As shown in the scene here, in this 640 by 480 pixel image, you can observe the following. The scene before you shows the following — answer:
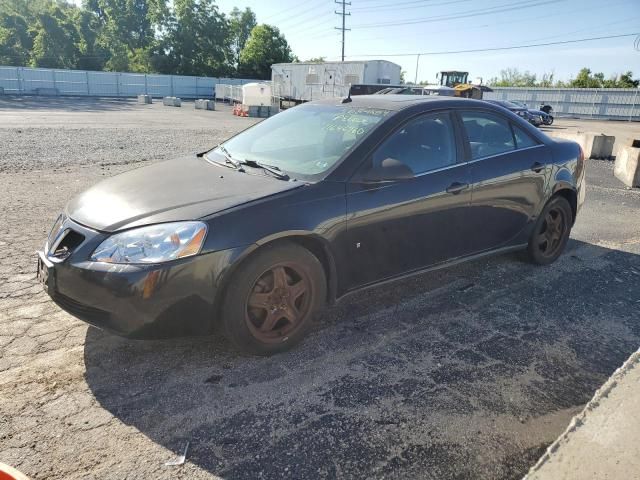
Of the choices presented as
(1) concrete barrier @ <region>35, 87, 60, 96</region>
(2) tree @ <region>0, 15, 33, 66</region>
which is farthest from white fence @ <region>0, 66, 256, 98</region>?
(2) tree @ <region>0, 15, 33, 66</region>

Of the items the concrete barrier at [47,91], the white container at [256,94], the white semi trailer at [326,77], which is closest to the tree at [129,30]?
the concrete barrier at [47,91]

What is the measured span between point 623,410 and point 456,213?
5.92ft

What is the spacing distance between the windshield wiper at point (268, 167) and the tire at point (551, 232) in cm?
271

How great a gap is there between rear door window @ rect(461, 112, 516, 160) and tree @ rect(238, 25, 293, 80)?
59.1 m

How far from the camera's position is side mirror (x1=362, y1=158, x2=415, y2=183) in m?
3.20

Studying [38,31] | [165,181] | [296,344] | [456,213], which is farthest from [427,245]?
[38,31]

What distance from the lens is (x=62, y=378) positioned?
2.75 meters

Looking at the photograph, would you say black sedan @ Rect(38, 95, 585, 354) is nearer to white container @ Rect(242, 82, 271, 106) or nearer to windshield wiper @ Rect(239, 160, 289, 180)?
windshield wiper @ Rect(239, 160, 289, 180)

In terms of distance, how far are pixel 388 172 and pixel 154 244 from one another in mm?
1556

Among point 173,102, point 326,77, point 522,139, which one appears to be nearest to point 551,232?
point 522,139

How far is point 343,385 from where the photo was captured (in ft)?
9.18

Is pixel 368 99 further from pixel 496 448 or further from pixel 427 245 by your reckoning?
pixel 496 448

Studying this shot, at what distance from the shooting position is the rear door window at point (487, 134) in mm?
3983

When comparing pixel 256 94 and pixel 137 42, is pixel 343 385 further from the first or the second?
pixel 137 42
